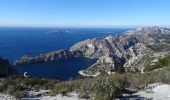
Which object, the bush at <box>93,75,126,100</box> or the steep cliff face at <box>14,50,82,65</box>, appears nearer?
the bush at <box>93,75,126,100</box>

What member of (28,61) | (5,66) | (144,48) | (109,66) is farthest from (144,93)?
(144,48)

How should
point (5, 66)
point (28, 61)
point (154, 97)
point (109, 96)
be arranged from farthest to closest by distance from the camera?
point (28, 61), point (5, 66), point (154, 97), point (109, 96)

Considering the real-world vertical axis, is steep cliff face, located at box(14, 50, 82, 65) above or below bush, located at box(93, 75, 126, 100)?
below

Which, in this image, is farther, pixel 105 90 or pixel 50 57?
pixel 50 57

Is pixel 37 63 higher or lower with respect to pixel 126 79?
lower

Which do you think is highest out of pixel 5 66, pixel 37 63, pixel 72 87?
pixel 72 87

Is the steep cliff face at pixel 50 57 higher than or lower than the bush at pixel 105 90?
lower

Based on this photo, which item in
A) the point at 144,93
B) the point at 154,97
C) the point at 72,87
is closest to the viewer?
the point at 154,97

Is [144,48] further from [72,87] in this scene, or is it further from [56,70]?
[72,87]

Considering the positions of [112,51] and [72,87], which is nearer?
[72,87]

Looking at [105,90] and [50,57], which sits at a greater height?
[105,90]

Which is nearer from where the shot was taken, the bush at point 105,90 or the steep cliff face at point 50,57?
the bush at point 105,90
